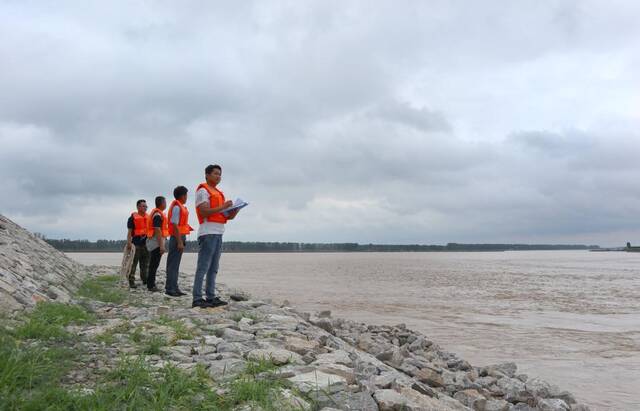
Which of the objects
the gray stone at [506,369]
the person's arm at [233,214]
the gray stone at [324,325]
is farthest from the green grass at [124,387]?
the gray stone at [506,369]

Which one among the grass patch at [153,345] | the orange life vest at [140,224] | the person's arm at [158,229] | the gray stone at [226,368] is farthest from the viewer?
the orange life vest at [140,224]

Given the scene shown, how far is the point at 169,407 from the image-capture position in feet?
12.6

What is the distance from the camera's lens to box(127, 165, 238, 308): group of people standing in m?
8.30

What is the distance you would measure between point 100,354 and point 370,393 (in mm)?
2744

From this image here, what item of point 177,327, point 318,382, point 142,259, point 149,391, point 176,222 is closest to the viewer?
point 149,391

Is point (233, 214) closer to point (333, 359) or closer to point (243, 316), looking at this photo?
point (243, 316)

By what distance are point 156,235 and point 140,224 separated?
913mm

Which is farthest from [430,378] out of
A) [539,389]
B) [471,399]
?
[539,389]

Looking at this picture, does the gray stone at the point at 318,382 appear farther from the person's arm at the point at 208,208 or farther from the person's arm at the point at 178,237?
the person's arm at the point at 178,237

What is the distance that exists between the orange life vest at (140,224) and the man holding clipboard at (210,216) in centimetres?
439

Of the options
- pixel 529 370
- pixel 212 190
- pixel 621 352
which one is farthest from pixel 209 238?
pixel 621 352

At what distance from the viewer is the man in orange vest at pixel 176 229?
9812mm

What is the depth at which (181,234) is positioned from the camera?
33.2ft

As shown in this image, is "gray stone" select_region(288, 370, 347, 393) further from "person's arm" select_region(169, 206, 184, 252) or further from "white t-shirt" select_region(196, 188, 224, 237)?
"person's arm" select_region(169, 206, 184, 252)
